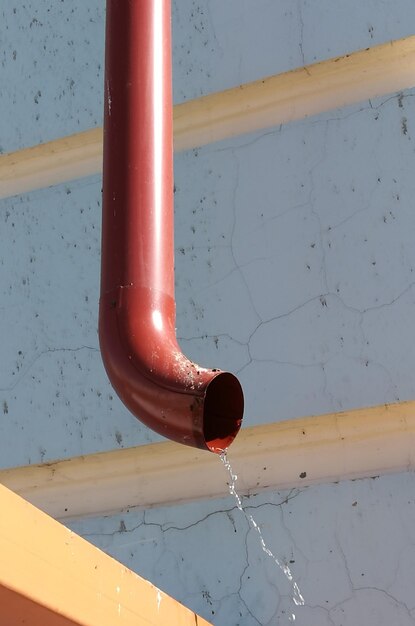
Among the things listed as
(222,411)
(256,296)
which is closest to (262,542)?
(256,296)

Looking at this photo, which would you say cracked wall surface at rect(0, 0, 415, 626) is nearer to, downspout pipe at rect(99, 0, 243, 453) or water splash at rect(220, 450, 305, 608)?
water splash at rect(220, 450, 305, 608)

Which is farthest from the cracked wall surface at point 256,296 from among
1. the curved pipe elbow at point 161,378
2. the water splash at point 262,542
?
the curved pipe elbow at point 161,378

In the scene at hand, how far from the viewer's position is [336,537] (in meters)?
1.60

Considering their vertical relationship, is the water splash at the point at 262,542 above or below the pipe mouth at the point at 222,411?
above

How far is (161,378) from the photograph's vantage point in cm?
112

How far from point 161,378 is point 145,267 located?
114 mm

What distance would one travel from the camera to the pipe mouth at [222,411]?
1.12 m

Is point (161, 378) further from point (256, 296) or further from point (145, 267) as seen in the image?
point (256, 296)

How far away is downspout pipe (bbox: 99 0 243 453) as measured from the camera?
1.11 m

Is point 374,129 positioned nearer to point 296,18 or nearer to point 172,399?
point 296,18

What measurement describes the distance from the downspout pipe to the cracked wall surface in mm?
516

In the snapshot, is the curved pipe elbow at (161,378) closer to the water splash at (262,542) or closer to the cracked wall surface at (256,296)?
the water splash at (262,542)

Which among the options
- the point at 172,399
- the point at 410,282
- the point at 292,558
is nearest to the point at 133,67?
the point at 172,399

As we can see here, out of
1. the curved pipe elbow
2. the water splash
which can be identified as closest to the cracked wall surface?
the water splash
